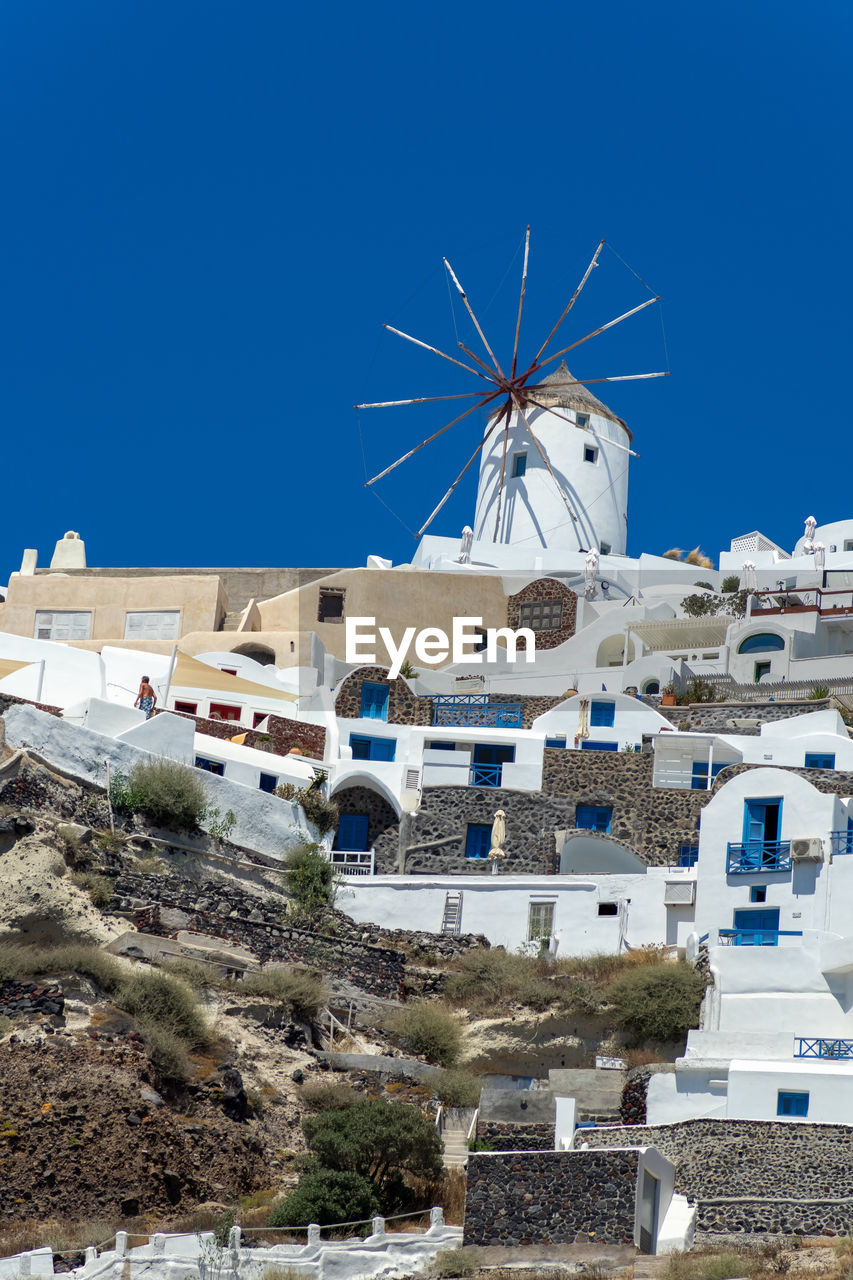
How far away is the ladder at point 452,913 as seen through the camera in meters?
37.5

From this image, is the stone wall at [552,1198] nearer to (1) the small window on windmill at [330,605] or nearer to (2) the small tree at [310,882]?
(2) the small tree at [310,882]

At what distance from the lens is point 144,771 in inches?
1442

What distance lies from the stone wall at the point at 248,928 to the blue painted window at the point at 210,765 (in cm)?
379

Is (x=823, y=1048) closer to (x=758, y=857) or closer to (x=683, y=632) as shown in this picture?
(x=758, y=857)

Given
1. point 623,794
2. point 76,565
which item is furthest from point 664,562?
point 623,794

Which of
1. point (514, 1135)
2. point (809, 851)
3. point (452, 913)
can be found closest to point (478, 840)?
point (452, 913)

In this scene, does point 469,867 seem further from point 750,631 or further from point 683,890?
point 750,631

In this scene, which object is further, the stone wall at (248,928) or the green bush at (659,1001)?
the stone wall at (248,928)

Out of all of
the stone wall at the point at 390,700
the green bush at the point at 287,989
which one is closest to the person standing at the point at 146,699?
the stone wall at the point at 390,700

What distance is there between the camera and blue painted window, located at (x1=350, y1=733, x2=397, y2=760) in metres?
42.8

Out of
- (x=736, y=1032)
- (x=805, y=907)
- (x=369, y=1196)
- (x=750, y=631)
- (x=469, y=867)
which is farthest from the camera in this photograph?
(x=750, y=631)

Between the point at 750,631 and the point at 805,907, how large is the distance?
18779 mm

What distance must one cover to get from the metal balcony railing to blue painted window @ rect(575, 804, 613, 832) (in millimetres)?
1968

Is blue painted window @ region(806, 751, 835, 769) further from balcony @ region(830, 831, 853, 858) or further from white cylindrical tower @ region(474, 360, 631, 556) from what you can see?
white cylindrical tower @ region(474, 360, 631, 556)
